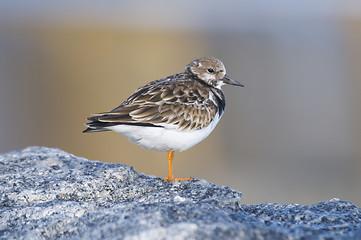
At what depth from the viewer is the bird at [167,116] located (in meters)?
5.13

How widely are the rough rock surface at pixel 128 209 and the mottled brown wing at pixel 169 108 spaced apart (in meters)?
0.60

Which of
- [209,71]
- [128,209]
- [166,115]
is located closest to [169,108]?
[166,115]

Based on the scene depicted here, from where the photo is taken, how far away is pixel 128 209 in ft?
11.0

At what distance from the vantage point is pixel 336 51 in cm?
1764

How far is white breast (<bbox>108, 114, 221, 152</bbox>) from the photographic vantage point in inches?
205

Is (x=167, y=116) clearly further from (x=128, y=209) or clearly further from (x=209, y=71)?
(x=128, y=209)

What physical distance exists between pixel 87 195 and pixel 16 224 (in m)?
0.70

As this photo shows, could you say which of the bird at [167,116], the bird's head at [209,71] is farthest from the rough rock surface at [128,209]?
the bird's head at [209,71]

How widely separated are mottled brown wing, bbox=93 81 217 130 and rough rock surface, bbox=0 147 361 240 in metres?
0.60

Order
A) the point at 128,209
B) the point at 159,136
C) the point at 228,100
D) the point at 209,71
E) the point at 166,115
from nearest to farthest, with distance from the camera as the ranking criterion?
the point at 128,209, the point at 159,136, the point at 166,115, the point at 209,71, the point at 228,100

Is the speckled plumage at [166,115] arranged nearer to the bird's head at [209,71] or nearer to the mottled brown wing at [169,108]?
the mottled brown wing at [169,108]

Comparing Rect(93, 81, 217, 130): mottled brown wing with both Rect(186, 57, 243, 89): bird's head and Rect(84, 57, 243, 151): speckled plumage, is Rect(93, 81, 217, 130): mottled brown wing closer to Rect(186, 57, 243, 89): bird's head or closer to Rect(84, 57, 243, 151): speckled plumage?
Rect(84, 57, 243, 151): speckled plumage

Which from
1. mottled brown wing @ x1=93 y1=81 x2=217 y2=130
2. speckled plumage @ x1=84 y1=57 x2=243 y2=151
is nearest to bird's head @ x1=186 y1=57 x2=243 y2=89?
speckled plumage @ x1=84 y1=57 x2=243 y2=151

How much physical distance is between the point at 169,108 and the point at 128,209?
2.30 metres
